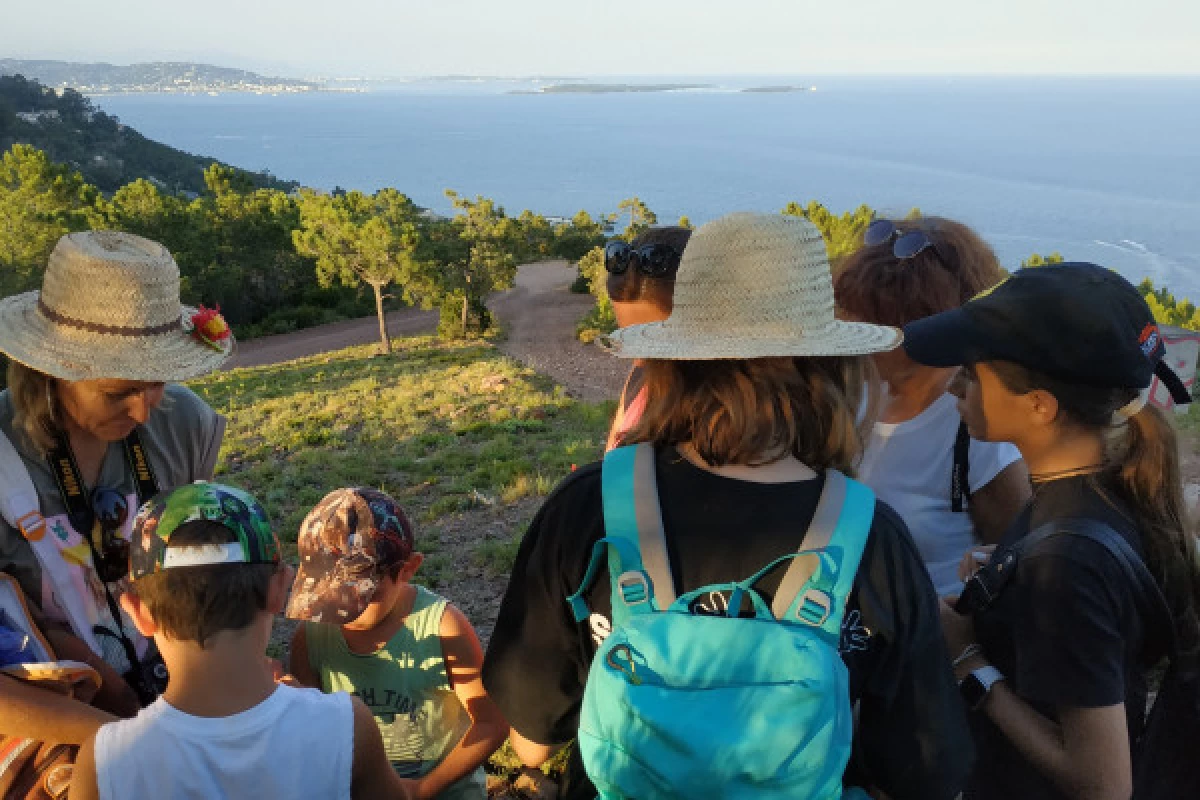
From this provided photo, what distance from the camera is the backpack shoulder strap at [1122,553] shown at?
153 centimetres

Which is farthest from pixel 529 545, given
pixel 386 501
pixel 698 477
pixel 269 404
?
pixel 269 404

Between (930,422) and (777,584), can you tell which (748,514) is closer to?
(777,584)

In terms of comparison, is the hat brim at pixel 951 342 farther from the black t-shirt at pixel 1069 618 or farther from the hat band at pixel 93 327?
the hat band at pixel 93 327

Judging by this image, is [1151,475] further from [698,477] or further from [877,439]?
[698,477]

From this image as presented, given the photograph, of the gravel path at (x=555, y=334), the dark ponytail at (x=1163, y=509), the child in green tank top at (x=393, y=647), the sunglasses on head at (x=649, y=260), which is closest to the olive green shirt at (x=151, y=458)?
the child in green tank top at (x=393, y=647)

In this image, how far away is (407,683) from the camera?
91.0 inches

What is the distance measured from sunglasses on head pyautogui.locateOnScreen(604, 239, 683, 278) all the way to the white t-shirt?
0.83 meters

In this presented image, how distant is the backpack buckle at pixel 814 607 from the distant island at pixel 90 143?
210 ft

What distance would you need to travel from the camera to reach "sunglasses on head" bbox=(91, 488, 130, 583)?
2154mm

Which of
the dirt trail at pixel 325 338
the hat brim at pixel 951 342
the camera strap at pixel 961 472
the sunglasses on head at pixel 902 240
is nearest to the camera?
the hat brim at pixel 951 342

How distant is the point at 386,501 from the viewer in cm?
229

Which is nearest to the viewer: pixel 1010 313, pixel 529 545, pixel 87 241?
pixel 529 545

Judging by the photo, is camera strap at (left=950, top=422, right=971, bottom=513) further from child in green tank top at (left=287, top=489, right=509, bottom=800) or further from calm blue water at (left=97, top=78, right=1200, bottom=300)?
calm blue water at (left=97, top=78, right=1200, bottom=300)

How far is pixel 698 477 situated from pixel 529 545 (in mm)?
314
